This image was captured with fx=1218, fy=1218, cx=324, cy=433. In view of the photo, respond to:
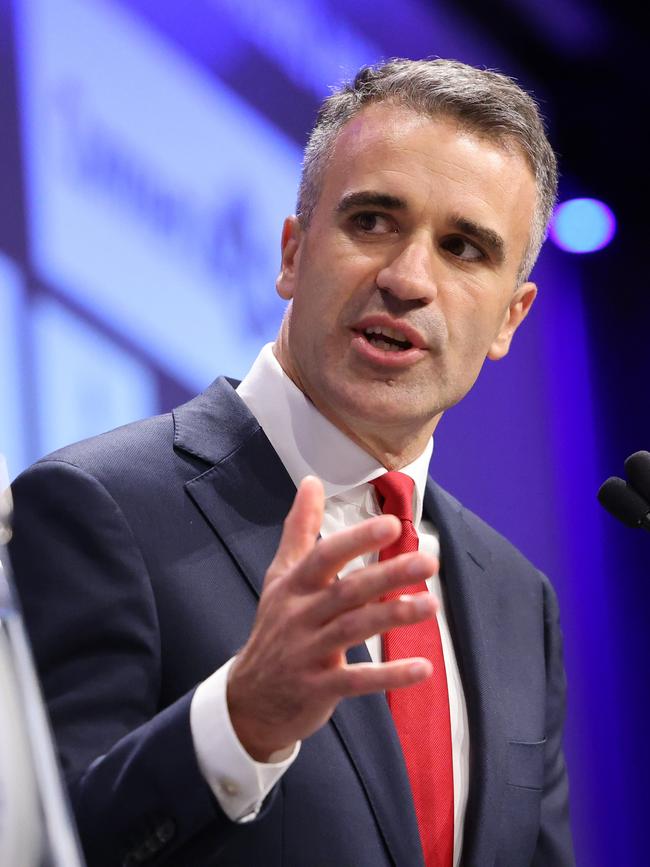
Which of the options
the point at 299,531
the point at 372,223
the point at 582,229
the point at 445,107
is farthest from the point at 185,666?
the point at 582,229

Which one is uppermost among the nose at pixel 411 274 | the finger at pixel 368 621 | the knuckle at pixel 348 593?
the nose at pixel 411 274

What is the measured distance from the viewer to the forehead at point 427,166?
1.70 meters

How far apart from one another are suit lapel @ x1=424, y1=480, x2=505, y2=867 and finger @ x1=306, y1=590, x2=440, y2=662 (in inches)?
26.0

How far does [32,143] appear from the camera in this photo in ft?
7.28

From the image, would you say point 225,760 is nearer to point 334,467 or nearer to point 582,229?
point 334,467

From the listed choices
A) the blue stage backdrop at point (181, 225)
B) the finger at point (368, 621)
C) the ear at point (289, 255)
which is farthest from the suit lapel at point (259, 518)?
the blue stage backdrop at point (181, 225)

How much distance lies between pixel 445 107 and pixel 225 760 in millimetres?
1034

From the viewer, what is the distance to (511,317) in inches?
79.4

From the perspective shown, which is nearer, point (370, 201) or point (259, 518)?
point (259, 518)

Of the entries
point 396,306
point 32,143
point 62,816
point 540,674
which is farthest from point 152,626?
point 32,143

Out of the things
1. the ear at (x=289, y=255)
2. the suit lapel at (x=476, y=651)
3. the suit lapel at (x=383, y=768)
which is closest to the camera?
the suit lapel at (x=383, y=768)

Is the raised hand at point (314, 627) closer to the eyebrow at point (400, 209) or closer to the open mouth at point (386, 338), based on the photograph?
the open mouth at point (386, 338)

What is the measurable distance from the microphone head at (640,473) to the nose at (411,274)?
380 mm

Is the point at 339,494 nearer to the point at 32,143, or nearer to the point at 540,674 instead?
the point at 540,674
